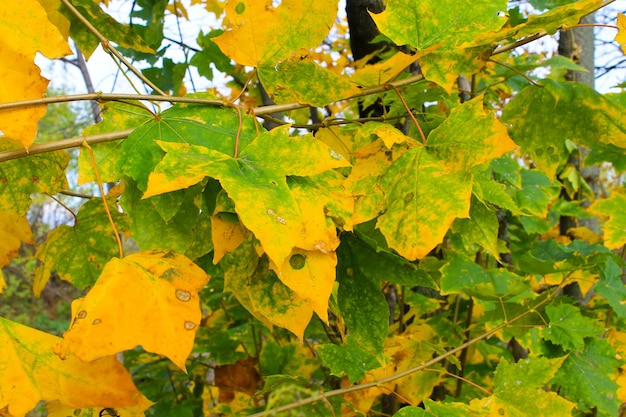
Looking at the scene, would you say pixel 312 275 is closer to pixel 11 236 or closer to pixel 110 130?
pixel 110 130

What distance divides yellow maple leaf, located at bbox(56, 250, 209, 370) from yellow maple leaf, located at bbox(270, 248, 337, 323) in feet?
0.36

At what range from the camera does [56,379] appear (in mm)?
578

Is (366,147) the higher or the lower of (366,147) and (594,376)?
the higher

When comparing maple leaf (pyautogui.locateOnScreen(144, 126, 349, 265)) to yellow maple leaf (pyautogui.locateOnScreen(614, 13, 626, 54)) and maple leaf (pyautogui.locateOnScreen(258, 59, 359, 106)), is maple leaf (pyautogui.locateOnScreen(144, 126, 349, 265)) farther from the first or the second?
yellow maple leaf (pyautogui.locateOnScreen(614, 13, 626, 54))

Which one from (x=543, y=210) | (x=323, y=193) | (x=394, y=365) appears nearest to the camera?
(x=323, y=193)

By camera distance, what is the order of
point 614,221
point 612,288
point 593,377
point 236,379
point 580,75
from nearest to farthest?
point 593,377, point 612,288, point 614,221, point 236,379, point 580,75

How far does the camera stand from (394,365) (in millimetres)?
1207

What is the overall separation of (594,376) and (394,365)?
1.43 ft

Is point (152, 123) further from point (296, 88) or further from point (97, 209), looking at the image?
point (97, 209)

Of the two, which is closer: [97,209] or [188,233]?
[188,233]

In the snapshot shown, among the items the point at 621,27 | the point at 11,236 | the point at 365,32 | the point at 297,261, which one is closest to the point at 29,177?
the point at 11,236

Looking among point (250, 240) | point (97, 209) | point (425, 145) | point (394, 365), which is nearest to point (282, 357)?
point (394, 365)

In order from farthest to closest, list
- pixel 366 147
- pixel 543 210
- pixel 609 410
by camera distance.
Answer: pixel 543 210
pixel 609 410
pixel 366 147

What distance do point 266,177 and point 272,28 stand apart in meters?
0.26
